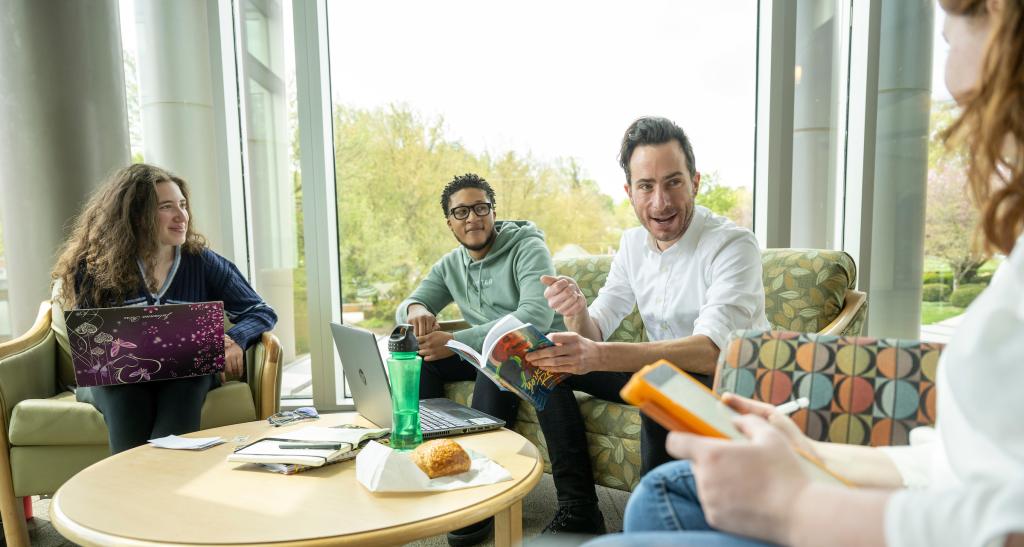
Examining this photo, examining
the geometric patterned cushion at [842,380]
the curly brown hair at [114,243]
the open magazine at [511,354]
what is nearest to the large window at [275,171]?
the curly brown hair at [114,243]

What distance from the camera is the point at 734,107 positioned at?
3.09 metres

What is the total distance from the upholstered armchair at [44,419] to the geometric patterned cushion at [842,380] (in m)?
1.71

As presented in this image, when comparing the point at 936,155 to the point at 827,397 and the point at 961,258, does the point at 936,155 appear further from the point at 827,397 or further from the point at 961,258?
the point at 827,397

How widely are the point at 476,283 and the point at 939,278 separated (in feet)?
6.85

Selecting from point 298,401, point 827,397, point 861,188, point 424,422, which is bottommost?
point 298,401

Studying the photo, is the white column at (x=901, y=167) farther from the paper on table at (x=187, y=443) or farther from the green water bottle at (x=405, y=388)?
the paper on table at (x=187, y=443)

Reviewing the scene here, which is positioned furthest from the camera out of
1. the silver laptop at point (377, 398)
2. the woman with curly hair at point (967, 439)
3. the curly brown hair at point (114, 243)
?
the curly brown hair at point (114, 243)

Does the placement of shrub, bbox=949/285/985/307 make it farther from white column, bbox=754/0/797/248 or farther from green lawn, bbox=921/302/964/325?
white column, bbox=754/0/797/248

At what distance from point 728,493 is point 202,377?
6.44ft

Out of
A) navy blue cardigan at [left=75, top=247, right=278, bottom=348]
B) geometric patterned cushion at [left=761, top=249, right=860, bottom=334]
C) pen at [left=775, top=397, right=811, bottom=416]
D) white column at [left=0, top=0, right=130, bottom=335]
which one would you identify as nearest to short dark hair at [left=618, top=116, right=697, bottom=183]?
geometric patterned cushion at [left=761, top=249, right=860, bottom=334]

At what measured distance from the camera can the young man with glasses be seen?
7.79ft

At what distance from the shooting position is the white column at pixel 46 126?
8.56 ft

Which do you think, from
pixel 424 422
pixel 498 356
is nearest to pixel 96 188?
pixel 424 422

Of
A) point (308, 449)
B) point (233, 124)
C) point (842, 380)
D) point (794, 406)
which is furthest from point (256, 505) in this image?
point (233, 124)
